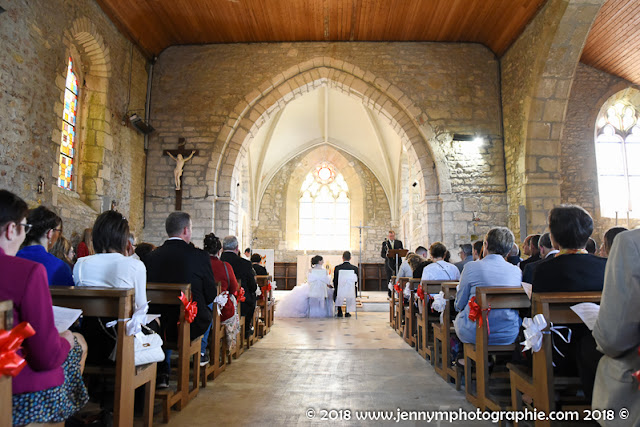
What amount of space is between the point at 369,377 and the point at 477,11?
699 centimetres

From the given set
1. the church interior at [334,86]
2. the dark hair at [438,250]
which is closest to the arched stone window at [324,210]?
the church interior at [334,86]

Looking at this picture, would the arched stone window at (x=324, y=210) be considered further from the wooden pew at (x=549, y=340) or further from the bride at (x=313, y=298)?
the wooden pew at (x=549, y=340)

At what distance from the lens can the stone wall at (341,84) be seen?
878cm

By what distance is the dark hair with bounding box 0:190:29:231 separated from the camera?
1.50 meters

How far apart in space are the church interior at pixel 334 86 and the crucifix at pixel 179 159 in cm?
4

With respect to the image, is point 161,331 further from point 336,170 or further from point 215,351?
point 336,170

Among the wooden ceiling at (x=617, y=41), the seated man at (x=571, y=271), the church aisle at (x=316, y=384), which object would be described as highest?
the wooden ceiling at (x=617, y=41)

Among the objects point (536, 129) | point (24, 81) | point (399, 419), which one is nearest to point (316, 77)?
point (536, 129)

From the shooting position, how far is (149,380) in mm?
2453

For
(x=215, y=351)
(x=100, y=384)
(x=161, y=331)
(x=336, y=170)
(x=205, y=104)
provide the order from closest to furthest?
(x=100, y=384)
(x=161, y=331)
(x=215, y=351)
(x=205, y=104)
(x=336, y=170)

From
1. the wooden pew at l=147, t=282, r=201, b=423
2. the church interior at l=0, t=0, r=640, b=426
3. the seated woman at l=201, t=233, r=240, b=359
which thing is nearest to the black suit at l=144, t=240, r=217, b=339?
the wooden pew at l=147, t=282, r=201, b=423

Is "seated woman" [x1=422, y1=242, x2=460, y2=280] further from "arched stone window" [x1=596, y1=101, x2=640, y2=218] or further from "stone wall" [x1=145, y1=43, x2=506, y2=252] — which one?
"arched stone window" [x1=596, y1=101, x2=640, y2=218]

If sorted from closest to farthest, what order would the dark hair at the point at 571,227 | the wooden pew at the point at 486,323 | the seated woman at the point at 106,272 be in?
the dark hair at the point at 571,227 → the seated woman at the point at 106,272 → the wooden pew at the point at 486,323

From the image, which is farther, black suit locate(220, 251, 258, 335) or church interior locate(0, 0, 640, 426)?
church interior locate(0, 0, 640, 426)
